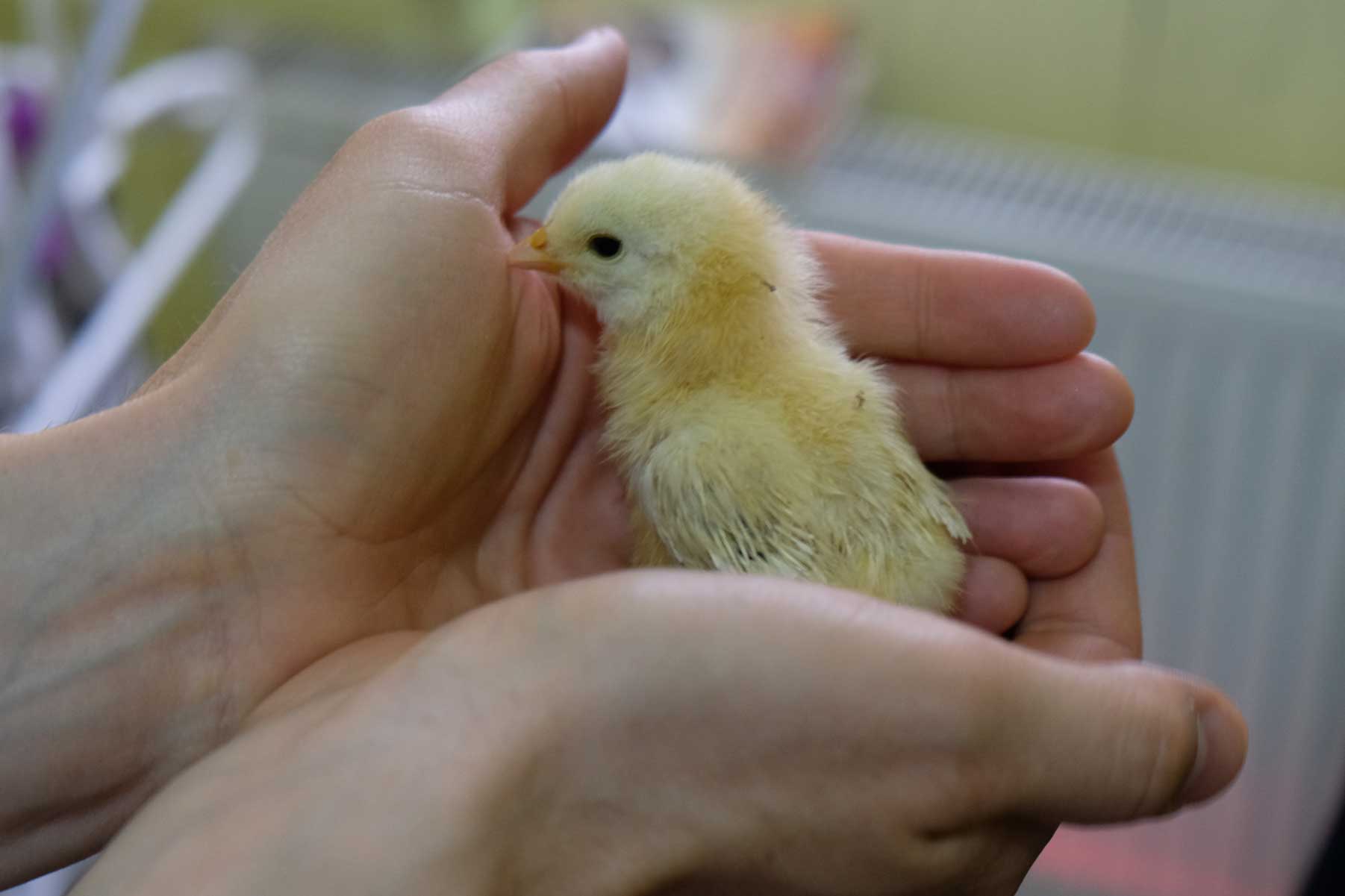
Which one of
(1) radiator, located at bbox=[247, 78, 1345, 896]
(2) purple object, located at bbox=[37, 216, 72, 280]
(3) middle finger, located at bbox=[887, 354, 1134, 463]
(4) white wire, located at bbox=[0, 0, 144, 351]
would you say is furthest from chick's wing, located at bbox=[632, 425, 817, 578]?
(2) purple object, located at bbox=[37, 216, 72, 280]

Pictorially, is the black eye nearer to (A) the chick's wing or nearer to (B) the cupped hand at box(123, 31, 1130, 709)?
(B) the cupped hand at box(123, 31, 1130, 709)

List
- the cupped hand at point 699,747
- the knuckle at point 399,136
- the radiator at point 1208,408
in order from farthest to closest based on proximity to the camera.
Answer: the radiator at point 1208,408
the knuckle at point 399,136
the cupped hand at point 699,747

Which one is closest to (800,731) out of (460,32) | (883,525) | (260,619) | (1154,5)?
(883,525)

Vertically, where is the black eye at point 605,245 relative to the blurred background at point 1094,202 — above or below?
above

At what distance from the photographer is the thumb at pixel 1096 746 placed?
Answer: 795 millimetres

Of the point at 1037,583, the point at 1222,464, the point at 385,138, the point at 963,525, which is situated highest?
the point at 385,138

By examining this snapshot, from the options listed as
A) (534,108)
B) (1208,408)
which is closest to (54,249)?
(534,108)

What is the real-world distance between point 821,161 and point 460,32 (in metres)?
0.70

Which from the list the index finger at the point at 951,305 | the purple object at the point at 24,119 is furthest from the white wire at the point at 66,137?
the index finger at the point at 951,305

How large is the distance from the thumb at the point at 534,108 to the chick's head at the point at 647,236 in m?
0.05

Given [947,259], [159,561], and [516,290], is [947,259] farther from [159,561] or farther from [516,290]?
[159,561]

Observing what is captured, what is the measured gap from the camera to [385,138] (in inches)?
41.9

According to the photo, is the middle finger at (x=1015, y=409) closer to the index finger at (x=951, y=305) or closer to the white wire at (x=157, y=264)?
the index finger at (x=951, y=305)

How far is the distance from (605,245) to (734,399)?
0.18 meters
